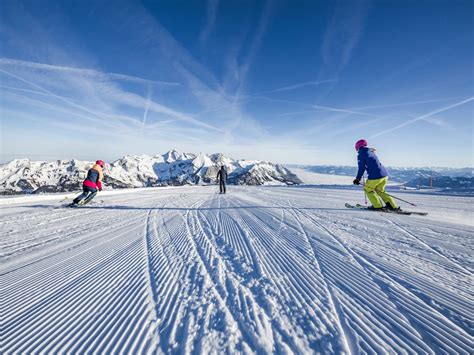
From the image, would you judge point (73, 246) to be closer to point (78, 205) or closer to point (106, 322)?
point (106, 322)

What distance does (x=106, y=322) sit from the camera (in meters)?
1.79

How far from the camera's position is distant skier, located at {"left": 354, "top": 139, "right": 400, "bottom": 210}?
6.57 m

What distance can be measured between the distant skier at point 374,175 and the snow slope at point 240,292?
2.33 metres

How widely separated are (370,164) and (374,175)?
1.23ft

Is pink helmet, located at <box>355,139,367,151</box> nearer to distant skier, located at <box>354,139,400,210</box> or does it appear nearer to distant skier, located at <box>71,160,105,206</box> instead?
distant skier, located at <box>354,139,400,210</box>

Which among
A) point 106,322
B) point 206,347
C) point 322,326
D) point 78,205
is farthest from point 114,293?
point 78,205

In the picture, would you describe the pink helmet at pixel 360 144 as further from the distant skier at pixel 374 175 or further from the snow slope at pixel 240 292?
the snow slope at pixel 240 292

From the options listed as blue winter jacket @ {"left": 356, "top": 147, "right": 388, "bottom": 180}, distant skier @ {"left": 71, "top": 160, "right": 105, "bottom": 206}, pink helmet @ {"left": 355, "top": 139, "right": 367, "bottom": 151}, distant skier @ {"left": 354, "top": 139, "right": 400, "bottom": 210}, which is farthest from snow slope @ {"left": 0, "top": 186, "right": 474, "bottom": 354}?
distant skier @ {"left": 71, "top": 160, "right": 105, "bottom": 206}

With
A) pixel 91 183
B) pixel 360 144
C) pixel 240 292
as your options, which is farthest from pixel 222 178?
pixel 240 292

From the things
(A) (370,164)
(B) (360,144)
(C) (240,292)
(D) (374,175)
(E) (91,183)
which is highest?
(B) (360,144)

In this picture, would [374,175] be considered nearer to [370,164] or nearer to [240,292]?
[370,164]

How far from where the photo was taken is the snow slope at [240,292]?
1598mm

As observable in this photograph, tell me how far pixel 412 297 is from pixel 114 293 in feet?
10.2

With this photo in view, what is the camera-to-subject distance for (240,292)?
2225 mm
